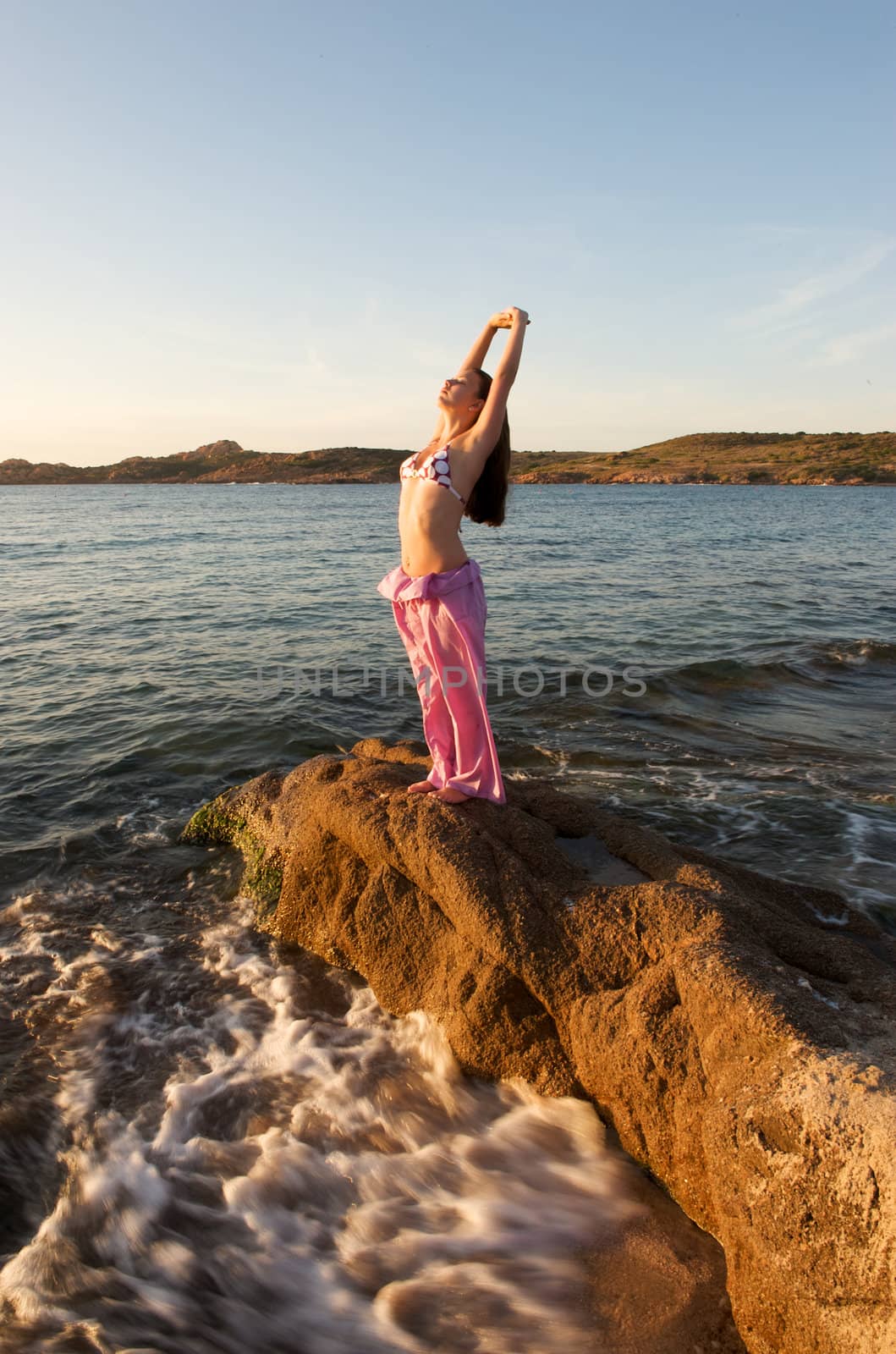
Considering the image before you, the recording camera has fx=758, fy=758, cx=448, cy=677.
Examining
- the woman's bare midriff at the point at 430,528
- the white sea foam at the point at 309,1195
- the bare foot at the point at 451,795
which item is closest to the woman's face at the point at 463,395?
the woman's bare midriff at the point at 430,528

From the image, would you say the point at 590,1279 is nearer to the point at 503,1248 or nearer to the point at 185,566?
the point at 503,1248

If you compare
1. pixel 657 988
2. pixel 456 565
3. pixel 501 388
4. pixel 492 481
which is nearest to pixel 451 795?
pixel 456 565

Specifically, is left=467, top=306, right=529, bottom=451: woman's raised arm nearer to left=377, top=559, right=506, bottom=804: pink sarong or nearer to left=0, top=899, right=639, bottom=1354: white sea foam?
left=377, top=559, right=506, bottom=804: pink sarong

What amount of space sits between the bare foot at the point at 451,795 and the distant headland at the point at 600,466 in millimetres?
109607

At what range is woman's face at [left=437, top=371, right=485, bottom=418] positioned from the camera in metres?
4.55

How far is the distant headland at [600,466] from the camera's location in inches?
4245

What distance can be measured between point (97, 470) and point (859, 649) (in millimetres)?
142519

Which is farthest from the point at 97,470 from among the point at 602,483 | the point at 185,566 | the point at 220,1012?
the point at 220,1012

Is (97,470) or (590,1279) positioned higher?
(97,470)

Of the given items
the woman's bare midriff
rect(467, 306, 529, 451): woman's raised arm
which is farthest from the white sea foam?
rect(467, 306, 529, 451): woman's raised arm

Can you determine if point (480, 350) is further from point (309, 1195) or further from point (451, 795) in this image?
point (309, 1195)

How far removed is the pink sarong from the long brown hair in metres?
0.35

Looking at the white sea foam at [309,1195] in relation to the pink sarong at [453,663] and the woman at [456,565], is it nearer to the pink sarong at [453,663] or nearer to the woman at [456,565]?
the pink sarong at [453,663]

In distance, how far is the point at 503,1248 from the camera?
3352mm
